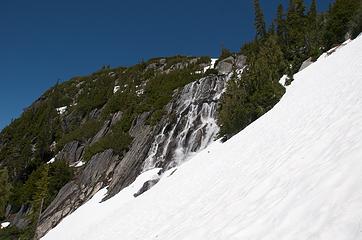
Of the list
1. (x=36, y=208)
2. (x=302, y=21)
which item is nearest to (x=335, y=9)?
(x=302, y=21)

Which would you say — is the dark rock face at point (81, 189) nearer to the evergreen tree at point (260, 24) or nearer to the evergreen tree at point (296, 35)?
the evergreen tree at point (296, 35)

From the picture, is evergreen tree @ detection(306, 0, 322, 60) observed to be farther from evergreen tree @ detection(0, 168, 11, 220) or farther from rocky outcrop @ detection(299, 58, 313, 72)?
evergreen tree @ detection(0, 168, 11, 220)

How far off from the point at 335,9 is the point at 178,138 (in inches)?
1129

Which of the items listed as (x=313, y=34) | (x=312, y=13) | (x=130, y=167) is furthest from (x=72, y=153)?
(x=312, y=13)

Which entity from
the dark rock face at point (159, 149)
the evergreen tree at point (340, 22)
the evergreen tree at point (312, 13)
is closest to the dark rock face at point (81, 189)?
the dark rock face at point (159, 149)

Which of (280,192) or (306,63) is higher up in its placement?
(306,63)

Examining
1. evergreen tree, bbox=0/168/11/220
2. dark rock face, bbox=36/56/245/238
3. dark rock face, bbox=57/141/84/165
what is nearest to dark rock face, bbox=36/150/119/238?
dark rock face, bbox=36/56/245/238

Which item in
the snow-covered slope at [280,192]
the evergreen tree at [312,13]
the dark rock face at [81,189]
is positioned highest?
the evergreen tree at [312,13]

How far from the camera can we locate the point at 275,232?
530cm

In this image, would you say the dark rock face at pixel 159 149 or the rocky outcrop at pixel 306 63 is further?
the rocky outcrop at pixel 306 63

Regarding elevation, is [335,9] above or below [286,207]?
above

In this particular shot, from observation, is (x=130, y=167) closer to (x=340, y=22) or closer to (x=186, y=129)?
(x=186, y=129)

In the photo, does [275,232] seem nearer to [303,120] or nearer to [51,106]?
[303,120]

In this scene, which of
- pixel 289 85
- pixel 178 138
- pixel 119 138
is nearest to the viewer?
pixel 289 85
